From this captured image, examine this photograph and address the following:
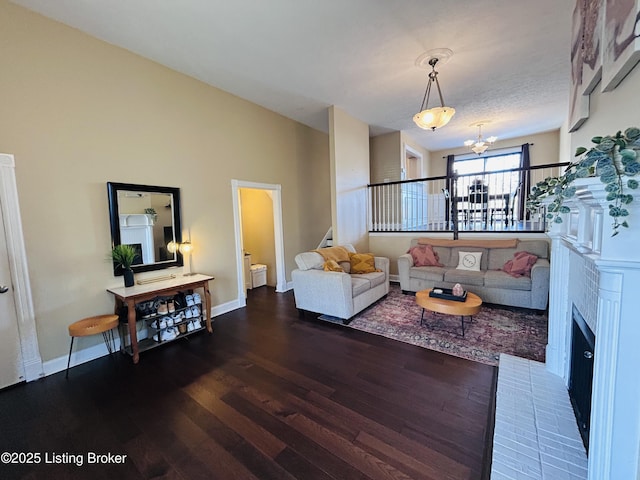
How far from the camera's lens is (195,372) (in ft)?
8.18

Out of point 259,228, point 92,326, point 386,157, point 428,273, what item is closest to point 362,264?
point 428,273

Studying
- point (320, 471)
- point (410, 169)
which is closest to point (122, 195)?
point (320, 471)

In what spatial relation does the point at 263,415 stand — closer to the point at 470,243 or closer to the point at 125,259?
the point at 125,259

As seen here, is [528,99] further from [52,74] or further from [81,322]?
[81,322]

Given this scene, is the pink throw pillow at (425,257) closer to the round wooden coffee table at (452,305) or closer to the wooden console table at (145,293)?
the round wooden coffee table at (452,305)

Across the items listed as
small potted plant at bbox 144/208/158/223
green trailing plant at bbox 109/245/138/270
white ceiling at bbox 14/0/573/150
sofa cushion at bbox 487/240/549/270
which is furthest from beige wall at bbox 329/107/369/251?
green trailing plant at bbox 109/245/138/270

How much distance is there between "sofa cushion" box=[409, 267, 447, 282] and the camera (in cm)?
418

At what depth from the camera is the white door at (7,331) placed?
229 centimetres

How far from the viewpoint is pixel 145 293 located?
2746 millimetres

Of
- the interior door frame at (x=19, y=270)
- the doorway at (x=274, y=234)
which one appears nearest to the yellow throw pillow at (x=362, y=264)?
the doorway at (x=274, y=234)

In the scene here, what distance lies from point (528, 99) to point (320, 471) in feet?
20.5

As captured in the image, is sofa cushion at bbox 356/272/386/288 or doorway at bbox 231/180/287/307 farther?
doorway at bbox 231/180/287/307

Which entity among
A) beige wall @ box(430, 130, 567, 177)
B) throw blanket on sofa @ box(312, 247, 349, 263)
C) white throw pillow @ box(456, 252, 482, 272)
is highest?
beige wall @ box(430, 130, 567, 177)

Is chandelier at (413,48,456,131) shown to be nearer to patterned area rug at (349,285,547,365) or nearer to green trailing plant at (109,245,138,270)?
patterned area rug at (349,285,547,365)
